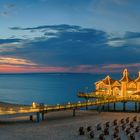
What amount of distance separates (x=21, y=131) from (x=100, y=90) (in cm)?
4133

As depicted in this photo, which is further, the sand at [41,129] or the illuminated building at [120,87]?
the illuminated building at [120,87]

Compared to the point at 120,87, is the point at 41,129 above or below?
below

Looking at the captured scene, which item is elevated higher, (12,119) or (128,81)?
(128,81)

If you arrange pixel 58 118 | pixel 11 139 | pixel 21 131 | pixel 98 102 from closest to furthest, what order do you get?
1. pixel 11 139
2. pixel 21 131
3. pixel 58 118
4. pixel 98 102

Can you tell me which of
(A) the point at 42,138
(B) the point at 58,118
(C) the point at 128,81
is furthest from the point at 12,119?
(C) the point at 128,81

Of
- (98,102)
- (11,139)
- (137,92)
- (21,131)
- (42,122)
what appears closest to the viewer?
(11,139)

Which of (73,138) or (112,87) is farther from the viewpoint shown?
Answer: (112,87)

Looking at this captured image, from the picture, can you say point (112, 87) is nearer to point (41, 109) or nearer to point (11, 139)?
point (41, 109)

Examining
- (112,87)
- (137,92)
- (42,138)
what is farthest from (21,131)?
(112,87)

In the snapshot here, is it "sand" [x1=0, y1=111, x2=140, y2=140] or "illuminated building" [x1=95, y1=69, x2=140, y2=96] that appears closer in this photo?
"sand" [x1=0, y1=111, x2=140, y2=140]

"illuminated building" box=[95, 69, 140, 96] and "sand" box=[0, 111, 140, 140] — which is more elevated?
"illuminated building" box=[95, 69, 140, 96]

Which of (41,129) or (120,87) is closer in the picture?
(41,129)

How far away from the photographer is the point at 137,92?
6800 cm

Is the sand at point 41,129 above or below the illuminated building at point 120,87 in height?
below
